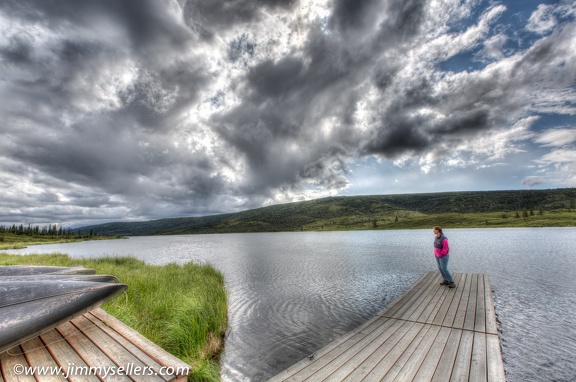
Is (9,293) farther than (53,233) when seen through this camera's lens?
No

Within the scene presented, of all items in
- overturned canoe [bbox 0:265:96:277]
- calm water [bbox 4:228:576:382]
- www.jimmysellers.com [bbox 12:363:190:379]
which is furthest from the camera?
calm water [bbox 4:228:576:382]

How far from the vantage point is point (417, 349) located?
752cm

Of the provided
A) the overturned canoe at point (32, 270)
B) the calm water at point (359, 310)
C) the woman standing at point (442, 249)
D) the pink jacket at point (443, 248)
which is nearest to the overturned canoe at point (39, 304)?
the overturned canoe at point (32, 270)

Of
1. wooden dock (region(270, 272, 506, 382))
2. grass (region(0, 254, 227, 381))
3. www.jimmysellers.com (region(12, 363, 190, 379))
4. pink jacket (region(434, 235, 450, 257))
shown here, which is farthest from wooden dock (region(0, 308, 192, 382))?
pink jacket (region(434, 235, 450, 257))

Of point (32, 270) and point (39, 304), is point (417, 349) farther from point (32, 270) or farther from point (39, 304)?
point (32, 270)

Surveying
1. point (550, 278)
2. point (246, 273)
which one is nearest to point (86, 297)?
point (246, 273)

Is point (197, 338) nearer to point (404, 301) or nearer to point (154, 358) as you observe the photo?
point (154, 358)

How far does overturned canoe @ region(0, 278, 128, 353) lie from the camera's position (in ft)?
13.1

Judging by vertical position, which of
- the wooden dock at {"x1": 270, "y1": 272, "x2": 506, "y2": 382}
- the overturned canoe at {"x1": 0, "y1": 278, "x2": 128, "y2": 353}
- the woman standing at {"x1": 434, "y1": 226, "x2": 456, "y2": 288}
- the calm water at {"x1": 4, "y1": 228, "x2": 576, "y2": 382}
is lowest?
the calm water at {"x1": 4, "y1": 228, "x2": 576, "y2": 382}

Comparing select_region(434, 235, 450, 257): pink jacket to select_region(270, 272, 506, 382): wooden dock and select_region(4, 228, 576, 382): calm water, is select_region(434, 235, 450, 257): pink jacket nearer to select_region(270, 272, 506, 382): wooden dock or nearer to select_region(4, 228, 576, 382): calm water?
select_region(270, 272, 506, 382): wooden dock

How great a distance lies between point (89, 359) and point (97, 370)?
43 centimetres

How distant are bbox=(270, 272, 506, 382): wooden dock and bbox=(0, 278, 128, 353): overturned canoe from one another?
175 inches

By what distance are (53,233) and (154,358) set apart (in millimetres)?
246159

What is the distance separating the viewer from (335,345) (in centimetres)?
790
